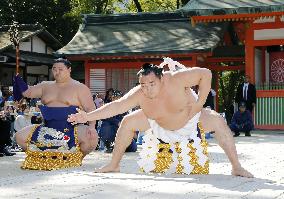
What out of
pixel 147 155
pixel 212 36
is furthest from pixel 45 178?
pixel 212 36

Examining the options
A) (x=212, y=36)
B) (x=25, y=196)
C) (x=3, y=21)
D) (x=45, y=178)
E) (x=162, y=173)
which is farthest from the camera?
(x=3, y=21)

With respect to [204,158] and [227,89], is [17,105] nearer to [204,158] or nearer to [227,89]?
[204,158]

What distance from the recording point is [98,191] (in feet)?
12.1

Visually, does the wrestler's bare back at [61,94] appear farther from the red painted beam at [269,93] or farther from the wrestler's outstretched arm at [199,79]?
the red painted beam at [269,93]

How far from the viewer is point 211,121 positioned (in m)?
4.77

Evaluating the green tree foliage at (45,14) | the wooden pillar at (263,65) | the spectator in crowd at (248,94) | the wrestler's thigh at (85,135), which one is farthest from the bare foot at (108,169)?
the green tree foliage at (45,14)

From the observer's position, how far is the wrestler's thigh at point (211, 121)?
4684 millimetres

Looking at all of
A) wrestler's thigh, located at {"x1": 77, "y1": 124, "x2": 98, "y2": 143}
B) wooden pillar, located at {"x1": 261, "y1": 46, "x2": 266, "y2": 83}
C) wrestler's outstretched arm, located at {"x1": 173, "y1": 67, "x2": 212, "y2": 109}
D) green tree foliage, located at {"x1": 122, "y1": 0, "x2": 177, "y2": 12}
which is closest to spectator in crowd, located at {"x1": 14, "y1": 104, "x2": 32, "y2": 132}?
wrestler's thigh, located at {"x1": 77, "y1": 124, "x2": 98, "y2": 143}

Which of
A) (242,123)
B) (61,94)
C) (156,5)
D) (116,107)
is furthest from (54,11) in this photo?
(116,107)

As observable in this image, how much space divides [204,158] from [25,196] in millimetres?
1721

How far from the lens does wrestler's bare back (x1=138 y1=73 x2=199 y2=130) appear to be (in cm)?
461

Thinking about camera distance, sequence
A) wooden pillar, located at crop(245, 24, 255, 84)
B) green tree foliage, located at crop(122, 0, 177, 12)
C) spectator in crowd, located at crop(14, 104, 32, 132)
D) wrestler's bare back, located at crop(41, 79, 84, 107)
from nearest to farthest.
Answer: wrestler's bare back, located at crop(41, 79, 84, 107) → spectator in crowd, located at crop(14, 104, 32, 132) → wooden pillar, located at crop(245, 24, 255, 84) → green tree foliage, located at crop(122, 0, 177, 12)

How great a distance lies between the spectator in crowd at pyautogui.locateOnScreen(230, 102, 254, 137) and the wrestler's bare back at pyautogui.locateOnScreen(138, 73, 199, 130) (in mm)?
6903

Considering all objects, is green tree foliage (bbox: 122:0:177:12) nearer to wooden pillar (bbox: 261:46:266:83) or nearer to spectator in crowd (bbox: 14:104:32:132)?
wooden pillar (bbox: 261:46:266:83)
